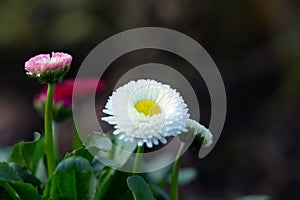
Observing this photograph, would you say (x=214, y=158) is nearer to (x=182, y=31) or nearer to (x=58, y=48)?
(x=182, y=31)

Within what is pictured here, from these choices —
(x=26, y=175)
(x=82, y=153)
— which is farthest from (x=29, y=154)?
(x=82, y=153)

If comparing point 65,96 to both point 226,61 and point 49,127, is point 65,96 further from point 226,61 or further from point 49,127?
point 226,61

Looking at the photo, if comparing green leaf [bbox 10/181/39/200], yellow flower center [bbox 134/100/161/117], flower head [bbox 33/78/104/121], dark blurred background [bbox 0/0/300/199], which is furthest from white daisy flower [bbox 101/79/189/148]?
dark blurred background [bbox 0/0/300/199]

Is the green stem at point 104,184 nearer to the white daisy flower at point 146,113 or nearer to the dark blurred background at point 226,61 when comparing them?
the white daisy flower at point 146,113

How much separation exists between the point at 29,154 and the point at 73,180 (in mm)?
166

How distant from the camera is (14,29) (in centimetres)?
287

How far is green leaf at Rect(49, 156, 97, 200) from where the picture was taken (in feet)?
1.96

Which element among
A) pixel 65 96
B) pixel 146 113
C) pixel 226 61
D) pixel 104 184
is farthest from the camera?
pixel 226 61

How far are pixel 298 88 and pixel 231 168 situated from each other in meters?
0.50

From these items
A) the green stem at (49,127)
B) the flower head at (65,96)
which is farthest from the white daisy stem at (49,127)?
the flower head at (65,96)

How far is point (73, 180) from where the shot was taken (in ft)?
1.99

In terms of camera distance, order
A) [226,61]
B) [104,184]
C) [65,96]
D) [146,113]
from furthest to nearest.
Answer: [226,61], [65,96], [104,184], [146,113]

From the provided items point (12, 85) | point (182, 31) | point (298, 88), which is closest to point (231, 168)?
point (298, 88)

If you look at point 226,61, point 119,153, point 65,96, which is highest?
point 226,61
